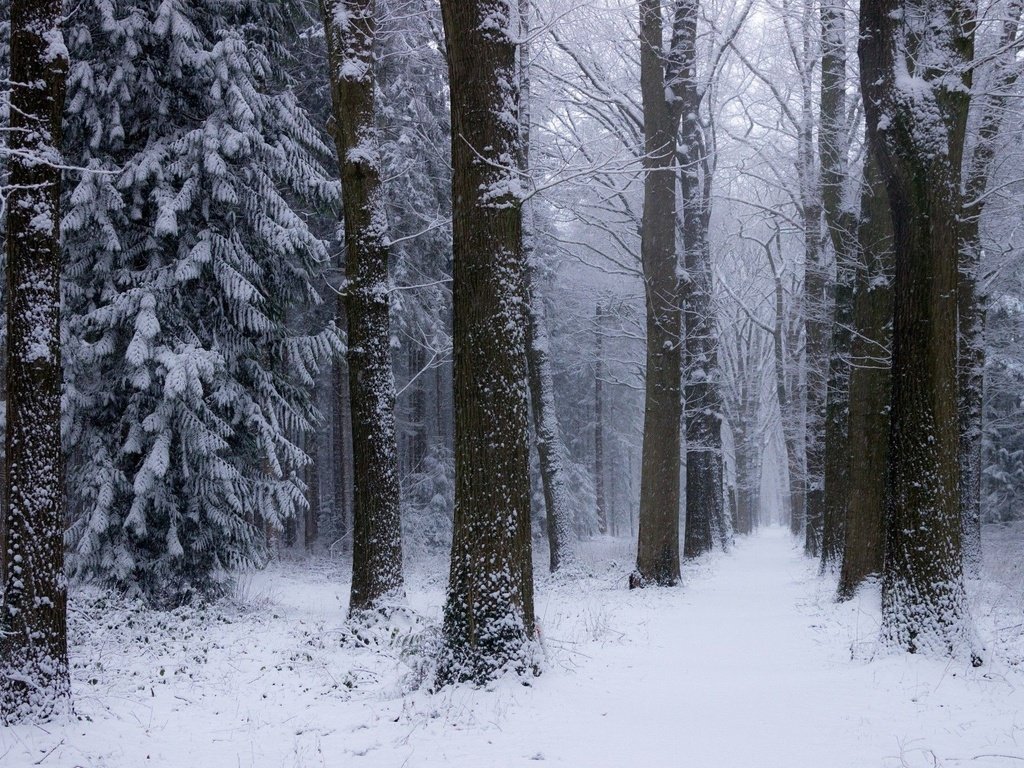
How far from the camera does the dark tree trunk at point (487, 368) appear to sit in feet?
20.7

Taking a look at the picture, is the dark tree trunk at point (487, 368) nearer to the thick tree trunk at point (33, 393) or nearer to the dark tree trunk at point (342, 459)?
A: the thick tree trunk at point (33, 393)

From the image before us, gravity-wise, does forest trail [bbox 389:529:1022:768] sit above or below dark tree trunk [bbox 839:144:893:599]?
below

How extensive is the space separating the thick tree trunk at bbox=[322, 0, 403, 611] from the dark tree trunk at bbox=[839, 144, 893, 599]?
6.85m

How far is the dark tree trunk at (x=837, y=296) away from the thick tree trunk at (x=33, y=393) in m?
12.4

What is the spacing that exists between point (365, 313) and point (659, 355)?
6.07 m

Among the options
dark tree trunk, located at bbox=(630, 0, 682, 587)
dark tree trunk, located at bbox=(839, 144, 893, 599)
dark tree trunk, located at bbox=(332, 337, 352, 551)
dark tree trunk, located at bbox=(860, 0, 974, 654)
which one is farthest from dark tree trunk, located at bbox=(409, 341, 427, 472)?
dark tree trunk, located at bbox=(860, 0, 974, 654)

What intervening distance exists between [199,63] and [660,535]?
36.4 feet

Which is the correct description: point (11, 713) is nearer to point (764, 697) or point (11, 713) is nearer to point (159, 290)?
point (764, 697)

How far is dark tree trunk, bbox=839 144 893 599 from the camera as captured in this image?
36.1 ft

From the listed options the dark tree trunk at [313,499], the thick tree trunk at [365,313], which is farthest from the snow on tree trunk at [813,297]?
the dark tree trunk at [313,499]

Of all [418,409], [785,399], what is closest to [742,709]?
[418,409]

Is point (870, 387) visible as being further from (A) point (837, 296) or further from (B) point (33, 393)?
(B) point (33, 393)

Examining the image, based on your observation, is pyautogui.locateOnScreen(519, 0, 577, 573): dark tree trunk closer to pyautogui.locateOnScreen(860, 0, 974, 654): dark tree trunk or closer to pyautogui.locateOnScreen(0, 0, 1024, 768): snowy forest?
pyautogui.locateOnScreen(0, 0, 1024, 768): snowy forest

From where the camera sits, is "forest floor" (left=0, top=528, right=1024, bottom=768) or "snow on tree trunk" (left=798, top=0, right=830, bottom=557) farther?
"snow on tree trunk" (left=798, top=0, right=830, bottom=557)
